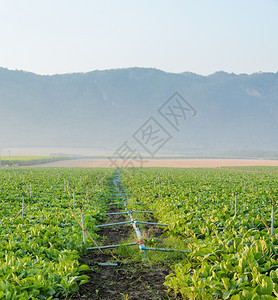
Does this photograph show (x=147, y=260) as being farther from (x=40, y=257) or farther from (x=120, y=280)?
(x=40, y=257)

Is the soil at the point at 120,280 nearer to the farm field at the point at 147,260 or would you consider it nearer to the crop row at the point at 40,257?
the farm field at the point at 147,260

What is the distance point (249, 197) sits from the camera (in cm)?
1204

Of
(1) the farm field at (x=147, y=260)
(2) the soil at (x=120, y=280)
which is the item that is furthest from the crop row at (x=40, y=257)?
(2) the soil at (x=120, y=280)

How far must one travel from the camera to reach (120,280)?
18.6 feet

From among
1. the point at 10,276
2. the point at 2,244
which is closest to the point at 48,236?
the point at 2,244

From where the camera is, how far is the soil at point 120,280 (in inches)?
200

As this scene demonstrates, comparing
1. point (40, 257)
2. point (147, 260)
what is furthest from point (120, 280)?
point (40, 257)

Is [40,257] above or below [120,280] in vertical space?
above

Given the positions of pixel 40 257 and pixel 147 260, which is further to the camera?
pixel 147 260

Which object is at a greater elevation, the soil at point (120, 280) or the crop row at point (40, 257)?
the crop row at point (40, 257)

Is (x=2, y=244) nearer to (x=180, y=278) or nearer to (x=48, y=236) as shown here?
(x=48, y=236)

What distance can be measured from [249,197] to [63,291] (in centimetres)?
907

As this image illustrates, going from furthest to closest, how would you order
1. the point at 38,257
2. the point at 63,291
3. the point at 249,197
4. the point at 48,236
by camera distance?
the point at 249,197 < the point at 48,236 < the point at 38,257 < the point at 63,291

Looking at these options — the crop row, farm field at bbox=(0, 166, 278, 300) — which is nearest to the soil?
farm field at bbox=(0, 166, 278, 300)
